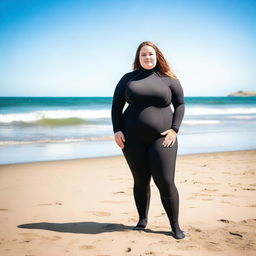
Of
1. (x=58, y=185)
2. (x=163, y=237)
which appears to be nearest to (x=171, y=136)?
(x=163, y=237)

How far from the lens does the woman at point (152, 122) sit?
3156 mm

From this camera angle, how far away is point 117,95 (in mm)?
3352

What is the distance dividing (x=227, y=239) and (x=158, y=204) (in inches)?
51.5

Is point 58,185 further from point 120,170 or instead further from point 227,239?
point 227,239

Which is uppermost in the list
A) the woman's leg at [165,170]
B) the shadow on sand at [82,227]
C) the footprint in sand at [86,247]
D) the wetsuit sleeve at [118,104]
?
the wetsuit sleeve at [118,104]

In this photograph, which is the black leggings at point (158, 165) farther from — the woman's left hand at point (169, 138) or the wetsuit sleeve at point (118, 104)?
the wetsuit sleeve at point (118, 104)

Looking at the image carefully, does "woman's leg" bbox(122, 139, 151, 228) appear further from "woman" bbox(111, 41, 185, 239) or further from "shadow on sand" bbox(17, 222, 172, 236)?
"shadow on sand" bbox(17, 222, 172, 236)

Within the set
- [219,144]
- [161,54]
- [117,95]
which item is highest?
[161,54]

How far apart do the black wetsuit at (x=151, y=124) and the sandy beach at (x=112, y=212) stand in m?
0.42

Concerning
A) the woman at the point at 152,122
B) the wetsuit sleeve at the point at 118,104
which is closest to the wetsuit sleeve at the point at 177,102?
the woman at the point at 152,122

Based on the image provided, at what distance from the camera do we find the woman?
3.16 metres

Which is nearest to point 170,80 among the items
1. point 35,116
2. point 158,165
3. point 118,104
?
point 118,104

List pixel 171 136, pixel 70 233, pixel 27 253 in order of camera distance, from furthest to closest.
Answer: pixel 70 233 → pixel 171 136 → pixel 27 253

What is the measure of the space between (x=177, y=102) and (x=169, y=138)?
0.39m
